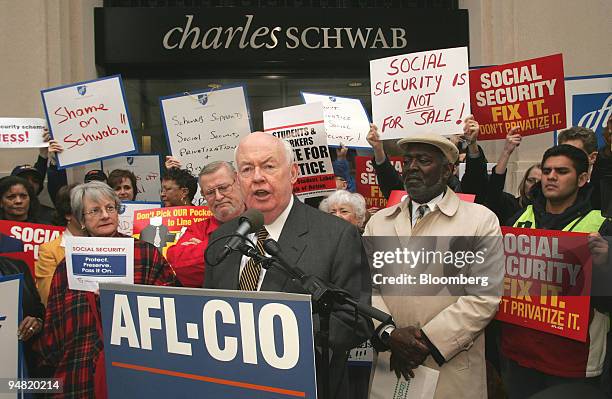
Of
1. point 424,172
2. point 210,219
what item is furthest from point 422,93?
point 210,219

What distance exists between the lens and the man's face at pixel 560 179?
3.91 meters

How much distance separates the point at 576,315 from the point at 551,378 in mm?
361

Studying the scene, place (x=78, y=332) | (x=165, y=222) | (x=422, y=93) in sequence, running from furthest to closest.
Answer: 1. (x=422, y=93)
2. (x=165, y=222)
3. (x=78, y=332)

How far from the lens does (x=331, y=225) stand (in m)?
3.15

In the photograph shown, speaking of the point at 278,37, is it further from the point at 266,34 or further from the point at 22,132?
the point at 22,132

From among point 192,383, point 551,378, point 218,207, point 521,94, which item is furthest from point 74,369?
point 521,94

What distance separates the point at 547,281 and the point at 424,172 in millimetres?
776

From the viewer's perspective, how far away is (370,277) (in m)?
3.38

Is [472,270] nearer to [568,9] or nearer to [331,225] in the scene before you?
[331,225]

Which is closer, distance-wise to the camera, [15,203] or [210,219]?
[210,219]

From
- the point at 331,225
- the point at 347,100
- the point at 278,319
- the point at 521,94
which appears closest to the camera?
the point at 278,319

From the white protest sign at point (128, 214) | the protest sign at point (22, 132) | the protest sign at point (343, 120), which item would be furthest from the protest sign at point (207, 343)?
the protest sign at point (22, 132)

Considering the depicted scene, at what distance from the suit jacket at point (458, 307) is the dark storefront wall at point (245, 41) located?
21.4ft

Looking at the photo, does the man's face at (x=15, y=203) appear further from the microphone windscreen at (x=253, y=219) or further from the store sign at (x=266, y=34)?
the store sign at (x=266, y=34)
